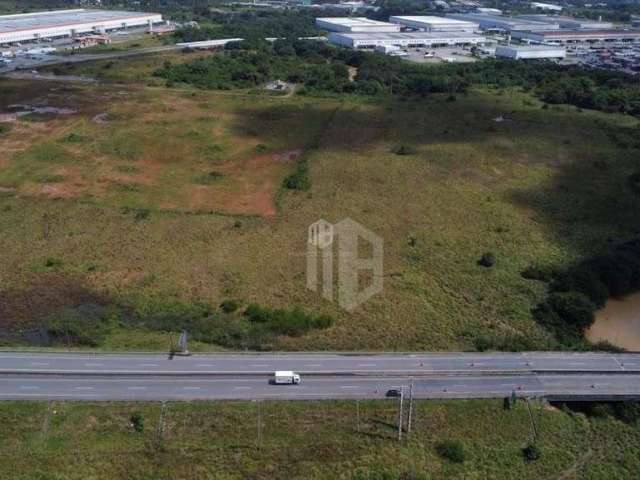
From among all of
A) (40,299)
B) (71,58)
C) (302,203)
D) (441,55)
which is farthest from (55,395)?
(441,55)

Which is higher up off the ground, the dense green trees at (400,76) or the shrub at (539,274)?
the dense green trees at (400,76)

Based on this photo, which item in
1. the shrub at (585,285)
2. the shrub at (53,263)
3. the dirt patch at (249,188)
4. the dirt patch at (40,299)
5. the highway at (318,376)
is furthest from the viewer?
the dirt patch at (249,188)

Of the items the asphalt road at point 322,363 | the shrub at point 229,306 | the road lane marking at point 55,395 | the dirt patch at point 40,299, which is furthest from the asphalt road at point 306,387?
the shrub at point 229,306

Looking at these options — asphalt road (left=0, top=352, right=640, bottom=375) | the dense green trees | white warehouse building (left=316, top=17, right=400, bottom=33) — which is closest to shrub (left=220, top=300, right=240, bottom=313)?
asphalt road (left=0, top=352, right=640, bottom=375)

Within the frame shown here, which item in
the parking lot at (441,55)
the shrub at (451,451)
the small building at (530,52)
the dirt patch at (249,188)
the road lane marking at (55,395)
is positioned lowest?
the dirt patch at (249,188)

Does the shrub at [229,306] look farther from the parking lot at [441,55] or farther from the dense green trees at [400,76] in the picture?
the parking lot at [441,55]

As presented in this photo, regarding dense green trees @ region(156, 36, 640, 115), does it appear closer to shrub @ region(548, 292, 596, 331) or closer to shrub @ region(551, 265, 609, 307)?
shrub @ region(551, 265, 609, 307)

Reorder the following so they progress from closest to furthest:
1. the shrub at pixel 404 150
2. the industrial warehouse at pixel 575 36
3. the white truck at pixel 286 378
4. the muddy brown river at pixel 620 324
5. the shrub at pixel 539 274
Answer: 1. the white truck at pixel 286 378
2. the muddy brown river at pixel 620 324
3. the shrub at pixel 539 274
4. the shrub at pixel 404 150
5. the industrial warehouse at pixel 575 36
